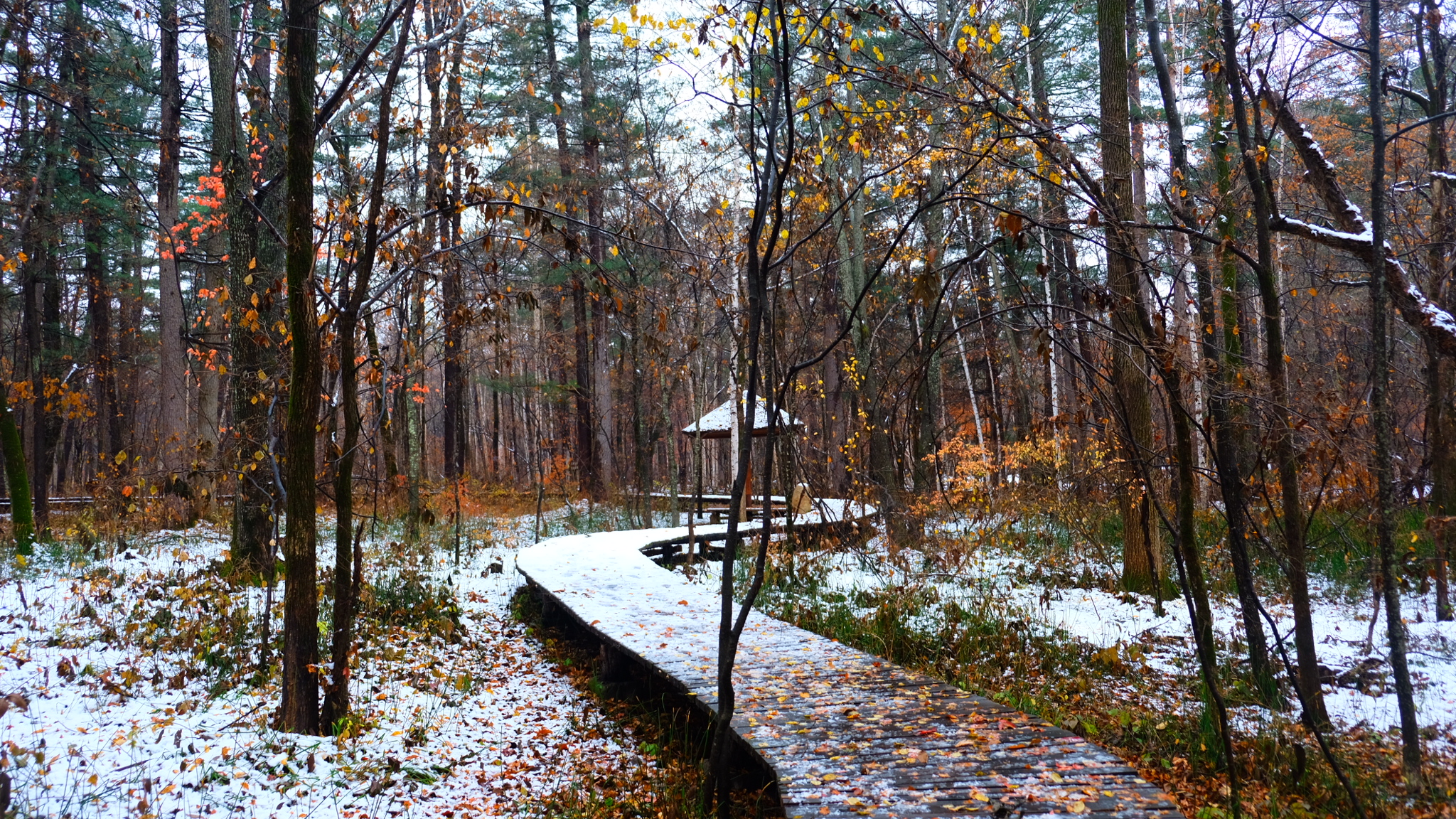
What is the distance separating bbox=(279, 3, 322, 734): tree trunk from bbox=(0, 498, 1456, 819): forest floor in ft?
1.28

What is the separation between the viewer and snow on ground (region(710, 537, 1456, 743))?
18.0ft

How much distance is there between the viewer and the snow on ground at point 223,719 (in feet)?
12.5

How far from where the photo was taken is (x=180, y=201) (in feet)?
57.5

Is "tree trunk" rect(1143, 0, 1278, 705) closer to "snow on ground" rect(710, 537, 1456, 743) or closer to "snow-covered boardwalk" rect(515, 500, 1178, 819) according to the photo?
"snow on ground" rect(710, 537, 1456, 743)

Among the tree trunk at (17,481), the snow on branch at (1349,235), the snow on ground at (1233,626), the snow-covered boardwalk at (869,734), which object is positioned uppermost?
the snow on branch at (1349,235)

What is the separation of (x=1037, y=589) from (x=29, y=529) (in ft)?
34.1

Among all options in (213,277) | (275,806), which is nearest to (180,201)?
(213,277)

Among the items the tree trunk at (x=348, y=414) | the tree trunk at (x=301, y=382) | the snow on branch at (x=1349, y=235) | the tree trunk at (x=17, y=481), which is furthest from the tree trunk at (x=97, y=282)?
the snow on branch at (x=1349, y=235)

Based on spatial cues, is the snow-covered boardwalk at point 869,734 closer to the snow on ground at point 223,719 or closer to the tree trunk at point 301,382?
the snow on ground at point 223,719

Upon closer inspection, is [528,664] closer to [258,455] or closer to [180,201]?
[258,455]

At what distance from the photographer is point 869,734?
3975mm

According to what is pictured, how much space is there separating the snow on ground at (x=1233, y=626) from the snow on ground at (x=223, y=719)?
2923 millimetres

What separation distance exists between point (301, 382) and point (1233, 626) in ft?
22.9

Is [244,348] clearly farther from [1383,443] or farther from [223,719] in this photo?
[1383,443]
